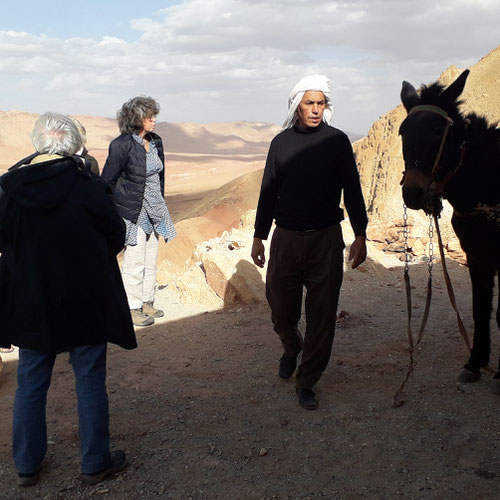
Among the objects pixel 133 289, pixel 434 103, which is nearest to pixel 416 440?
pixel 434 103

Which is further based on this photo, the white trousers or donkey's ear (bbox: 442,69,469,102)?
the white trousers

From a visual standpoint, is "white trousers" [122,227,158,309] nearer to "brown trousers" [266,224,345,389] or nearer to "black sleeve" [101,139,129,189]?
"black sleeve" [101,139,129,189]

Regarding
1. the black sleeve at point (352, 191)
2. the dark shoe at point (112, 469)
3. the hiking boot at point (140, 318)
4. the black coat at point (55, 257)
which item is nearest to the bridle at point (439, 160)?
the black sleeve at point (352, 191)

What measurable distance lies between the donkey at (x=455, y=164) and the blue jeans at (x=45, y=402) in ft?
6.35

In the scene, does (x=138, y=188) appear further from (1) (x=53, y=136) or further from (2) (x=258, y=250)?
(1) (x=53, y=136)

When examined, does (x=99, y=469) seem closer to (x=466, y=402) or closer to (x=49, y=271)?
(x=49, y=271)

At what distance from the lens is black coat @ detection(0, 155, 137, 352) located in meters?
2.46

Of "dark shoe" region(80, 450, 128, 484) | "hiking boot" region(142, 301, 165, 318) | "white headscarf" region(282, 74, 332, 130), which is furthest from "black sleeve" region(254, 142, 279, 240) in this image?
"hiking boot" region(142, 301, 165, 318)

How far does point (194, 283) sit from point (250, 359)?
2158mm

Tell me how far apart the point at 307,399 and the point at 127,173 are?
276cm

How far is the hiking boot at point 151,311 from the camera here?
5.74m

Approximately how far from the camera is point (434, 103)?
326 centimetres

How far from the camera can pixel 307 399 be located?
3551mm

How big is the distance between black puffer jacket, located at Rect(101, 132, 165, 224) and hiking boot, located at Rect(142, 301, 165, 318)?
3.51 feet
